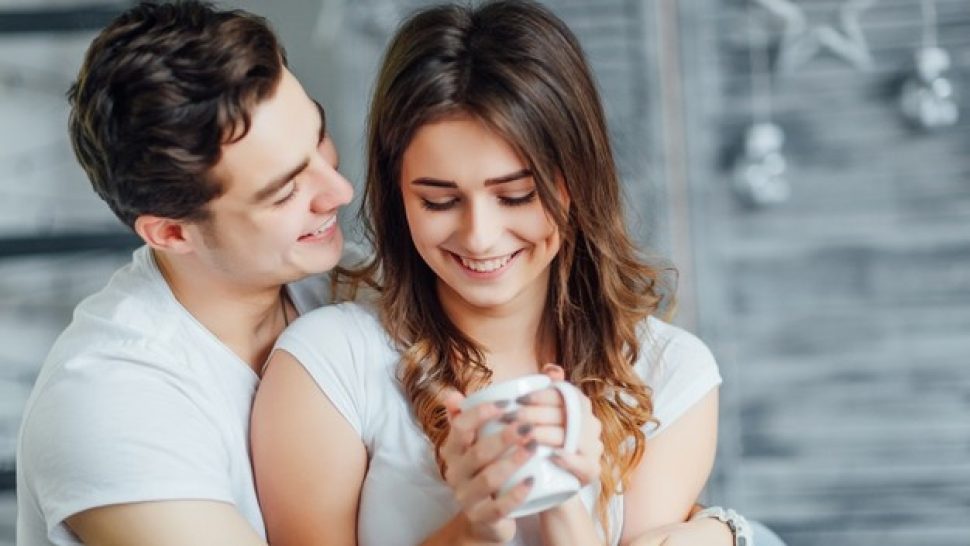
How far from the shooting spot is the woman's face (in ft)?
4.92

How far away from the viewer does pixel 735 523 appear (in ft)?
5.50

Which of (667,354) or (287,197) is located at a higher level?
(287,197)

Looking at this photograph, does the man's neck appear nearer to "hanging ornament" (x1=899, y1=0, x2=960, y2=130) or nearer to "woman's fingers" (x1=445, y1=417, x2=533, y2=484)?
"woman's fingers" (x1=445, y1=417, x2=533, y2=484)

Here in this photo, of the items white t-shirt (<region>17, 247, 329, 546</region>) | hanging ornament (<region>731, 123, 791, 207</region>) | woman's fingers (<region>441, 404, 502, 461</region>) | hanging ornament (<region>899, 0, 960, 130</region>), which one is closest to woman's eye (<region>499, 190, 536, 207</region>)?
woman's fingers (<region>441, 404, 502, 461</region>)

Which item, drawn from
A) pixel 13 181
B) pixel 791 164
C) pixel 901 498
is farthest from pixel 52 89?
pixel 901 498

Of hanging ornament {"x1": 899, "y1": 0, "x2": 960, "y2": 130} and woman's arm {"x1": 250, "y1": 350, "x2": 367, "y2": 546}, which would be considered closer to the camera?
woman's arm {"x1": 250, "y1": 350, "x2": 367, "y2": 546}

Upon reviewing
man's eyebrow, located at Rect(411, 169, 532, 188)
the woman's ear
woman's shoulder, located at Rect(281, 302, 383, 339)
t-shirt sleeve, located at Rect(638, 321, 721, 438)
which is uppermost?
man's eyebrow, located at Rect(411, 169, 532, 188)

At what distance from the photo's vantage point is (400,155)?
5.14 ft

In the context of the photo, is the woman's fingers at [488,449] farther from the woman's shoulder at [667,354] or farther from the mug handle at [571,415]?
the woman's shoulder at [667,354]

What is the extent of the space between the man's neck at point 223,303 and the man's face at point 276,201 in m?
0.02

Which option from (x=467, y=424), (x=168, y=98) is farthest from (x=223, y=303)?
(x=467, y=424)

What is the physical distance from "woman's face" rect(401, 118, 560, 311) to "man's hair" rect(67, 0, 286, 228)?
22cm

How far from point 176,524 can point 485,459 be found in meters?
0.41

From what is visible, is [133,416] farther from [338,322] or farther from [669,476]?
[669,476]
